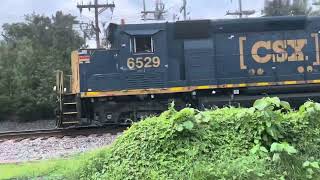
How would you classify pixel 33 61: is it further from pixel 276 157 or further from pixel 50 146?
pixel 276 157

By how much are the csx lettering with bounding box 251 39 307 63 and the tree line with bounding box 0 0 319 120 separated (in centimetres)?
1624

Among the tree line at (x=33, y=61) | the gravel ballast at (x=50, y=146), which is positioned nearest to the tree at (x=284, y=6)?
the tree line at (x=33, y=61)

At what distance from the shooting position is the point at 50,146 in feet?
43.9

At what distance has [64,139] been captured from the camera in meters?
14.7

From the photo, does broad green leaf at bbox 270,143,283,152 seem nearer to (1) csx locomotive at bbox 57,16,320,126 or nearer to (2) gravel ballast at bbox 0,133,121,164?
(2) gravel ballast at bbox 0,133,121,164

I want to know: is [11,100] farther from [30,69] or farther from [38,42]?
[38,42]

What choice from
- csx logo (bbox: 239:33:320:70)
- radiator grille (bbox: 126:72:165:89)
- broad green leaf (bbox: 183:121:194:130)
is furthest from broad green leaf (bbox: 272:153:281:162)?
csx logo (bbox: 239:33:320:70)

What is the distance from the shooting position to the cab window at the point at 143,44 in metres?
16.2

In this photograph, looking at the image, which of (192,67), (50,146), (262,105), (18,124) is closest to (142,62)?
(192,67)

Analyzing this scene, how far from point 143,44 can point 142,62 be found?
0.57 meters

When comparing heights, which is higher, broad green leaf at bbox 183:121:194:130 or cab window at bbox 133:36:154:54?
cab window at bbox 133:36:154:54

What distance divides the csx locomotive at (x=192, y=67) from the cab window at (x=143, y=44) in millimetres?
31

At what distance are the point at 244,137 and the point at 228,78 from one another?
1137cm

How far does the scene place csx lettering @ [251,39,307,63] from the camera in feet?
54.3
